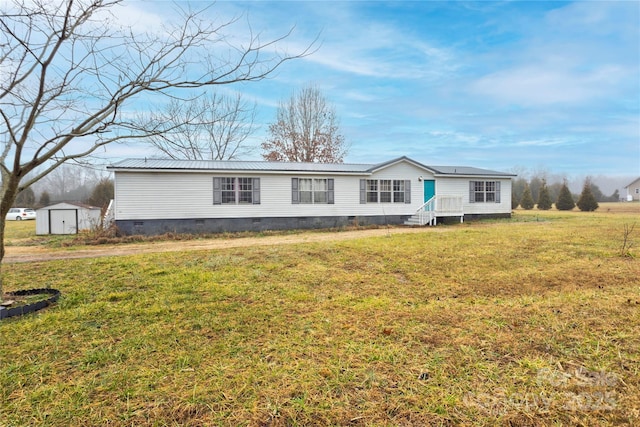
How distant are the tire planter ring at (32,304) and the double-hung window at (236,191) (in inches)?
389

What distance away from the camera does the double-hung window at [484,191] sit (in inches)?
758

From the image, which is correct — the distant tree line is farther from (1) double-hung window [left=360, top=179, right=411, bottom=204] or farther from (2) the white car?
(2) the white car

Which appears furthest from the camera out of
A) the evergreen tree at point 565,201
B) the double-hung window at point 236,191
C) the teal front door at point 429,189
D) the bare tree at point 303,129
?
the evergreen tree at point 565,201

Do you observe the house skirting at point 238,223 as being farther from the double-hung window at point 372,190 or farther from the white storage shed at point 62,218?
the white storage shed at point 62,218

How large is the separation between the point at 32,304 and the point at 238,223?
10.9 meters

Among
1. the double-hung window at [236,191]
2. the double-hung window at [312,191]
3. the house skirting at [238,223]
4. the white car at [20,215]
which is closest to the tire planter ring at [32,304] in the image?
the house skirting at [238,223]

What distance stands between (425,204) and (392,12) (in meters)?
11.3

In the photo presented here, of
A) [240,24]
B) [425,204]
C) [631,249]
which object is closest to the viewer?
[240,24]

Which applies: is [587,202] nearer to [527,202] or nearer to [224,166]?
[527,202]

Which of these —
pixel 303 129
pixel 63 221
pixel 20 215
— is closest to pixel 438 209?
pixel 303 129

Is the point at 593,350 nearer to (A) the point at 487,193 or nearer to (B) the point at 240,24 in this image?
(B) the point at 240,24

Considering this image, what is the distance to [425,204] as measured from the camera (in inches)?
691

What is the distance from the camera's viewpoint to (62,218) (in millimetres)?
16375

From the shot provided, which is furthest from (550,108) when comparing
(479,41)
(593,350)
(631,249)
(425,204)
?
(593,350)
